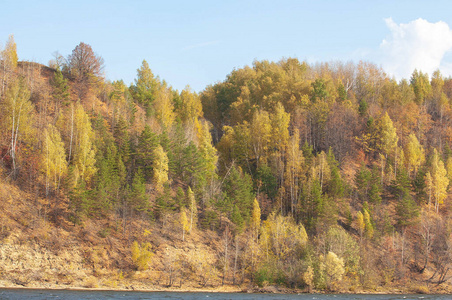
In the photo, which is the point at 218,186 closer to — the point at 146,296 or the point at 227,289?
the point at 227,289

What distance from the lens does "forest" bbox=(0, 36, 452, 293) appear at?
2475 inches

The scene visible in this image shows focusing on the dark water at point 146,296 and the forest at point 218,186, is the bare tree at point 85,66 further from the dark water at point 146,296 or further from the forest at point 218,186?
the dark water at point 146,296

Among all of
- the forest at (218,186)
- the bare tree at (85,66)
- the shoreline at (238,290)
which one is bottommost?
the shoreline at (238,290)

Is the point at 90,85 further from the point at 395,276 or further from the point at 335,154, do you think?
the point at 395,276

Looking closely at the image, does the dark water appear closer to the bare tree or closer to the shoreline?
the shoreline

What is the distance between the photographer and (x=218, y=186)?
78062 millimetres

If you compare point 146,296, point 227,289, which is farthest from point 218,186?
point 146,296

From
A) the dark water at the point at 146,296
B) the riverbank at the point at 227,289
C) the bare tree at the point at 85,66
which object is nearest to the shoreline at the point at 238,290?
the riverbank at the point at 227,289

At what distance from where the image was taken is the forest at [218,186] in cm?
6288

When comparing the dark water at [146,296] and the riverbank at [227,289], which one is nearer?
the dark water at [146,296]

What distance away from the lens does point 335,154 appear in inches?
3607

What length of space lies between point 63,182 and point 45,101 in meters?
21.6

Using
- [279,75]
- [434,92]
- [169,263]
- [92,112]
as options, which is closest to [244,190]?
[169,263]

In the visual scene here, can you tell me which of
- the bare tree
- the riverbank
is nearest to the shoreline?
the riverbank
